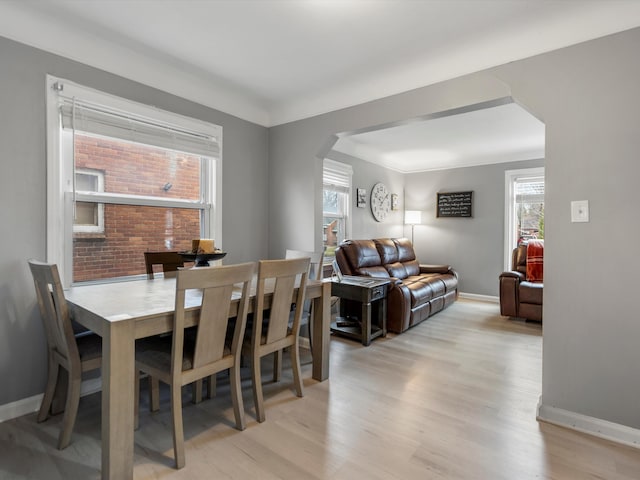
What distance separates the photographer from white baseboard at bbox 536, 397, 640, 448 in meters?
1.81

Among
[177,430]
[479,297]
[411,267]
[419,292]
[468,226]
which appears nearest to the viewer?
[177,430]

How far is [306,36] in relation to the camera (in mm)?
2213

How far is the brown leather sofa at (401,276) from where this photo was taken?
3.69 meters

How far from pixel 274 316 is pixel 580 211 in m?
1.92

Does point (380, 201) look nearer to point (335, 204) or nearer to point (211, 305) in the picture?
point (335, 204)

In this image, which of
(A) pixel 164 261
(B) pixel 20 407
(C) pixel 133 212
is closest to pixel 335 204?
(A) pixel 164 261

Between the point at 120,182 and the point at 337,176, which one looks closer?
the point at 120,182

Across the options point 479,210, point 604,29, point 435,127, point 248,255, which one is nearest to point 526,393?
point 604,29

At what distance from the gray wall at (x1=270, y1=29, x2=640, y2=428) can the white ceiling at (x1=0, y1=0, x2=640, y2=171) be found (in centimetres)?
18

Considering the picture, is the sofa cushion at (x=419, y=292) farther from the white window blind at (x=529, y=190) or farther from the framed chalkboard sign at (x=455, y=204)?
the white window blind at (x=529, y=190)

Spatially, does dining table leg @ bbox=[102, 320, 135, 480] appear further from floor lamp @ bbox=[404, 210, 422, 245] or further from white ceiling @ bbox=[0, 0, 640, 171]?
floor lamp @ bbox=[404, 210, 422, 245]

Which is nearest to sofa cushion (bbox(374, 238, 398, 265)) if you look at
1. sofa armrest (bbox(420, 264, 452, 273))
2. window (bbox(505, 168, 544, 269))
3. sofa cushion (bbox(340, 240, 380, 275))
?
sofa cushion (bbox(340, 240, 380, 275))

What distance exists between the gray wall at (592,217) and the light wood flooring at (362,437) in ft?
1.09

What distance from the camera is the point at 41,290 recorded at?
182 centimetres
